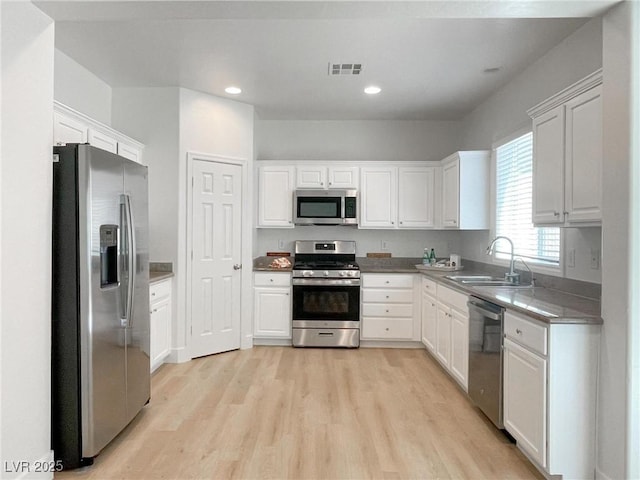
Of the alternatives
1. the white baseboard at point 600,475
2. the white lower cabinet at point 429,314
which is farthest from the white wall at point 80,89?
the white baseboard at point 600,475

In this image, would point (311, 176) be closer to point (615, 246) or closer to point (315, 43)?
point (315, 43)

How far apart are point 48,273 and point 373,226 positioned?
11.7 feet

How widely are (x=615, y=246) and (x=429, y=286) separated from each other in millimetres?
2396

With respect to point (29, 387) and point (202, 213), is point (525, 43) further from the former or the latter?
point (29, 387)

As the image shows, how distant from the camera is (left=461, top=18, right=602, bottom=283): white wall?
2.66 m

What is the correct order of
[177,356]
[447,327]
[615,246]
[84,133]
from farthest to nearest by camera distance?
[177,356] < [447,327] < [84,133] < [615,246]

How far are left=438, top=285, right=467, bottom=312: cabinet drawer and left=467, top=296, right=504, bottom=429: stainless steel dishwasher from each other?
0.17 meters

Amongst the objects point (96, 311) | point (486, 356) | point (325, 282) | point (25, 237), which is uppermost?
point (25, 237)

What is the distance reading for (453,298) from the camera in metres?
3.50

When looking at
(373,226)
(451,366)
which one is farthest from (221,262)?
(451,366)

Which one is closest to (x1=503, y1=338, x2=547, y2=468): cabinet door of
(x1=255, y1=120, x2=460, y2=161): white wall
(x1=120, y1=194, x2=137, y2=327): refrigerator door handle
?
(x1=120, y1=194, x2=137, y2=327): refrigerator door handle

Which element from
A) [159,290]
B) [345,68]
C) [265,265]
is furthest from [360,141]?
[159,290]

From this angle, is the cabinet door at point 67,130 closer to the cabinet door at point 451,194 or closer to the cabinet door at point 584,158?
the cabinet door at point 584,158

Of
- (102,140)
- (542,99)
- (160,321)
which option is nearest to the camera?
(542,99)
